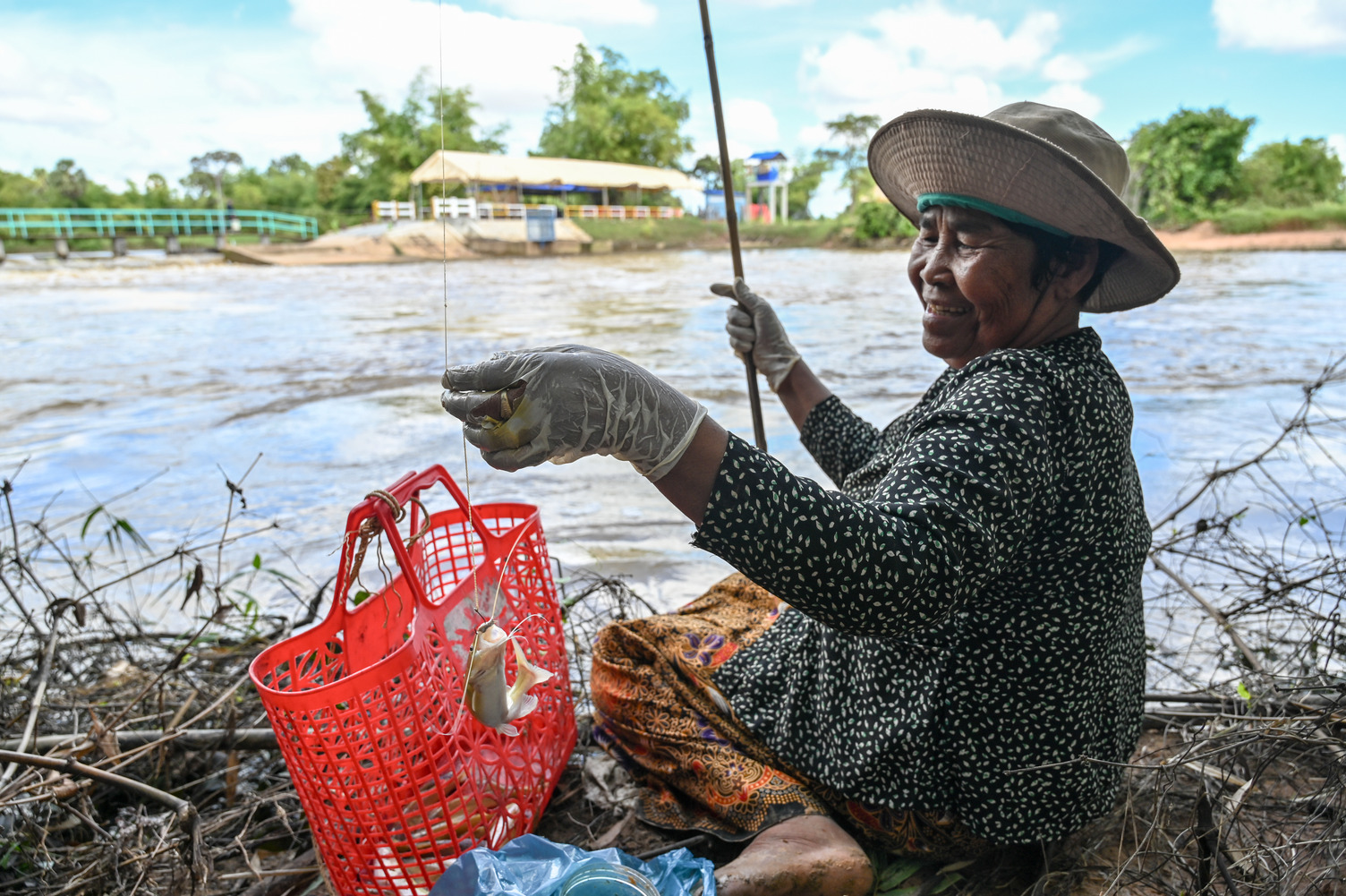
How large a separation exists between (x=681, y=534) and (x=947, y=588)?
2788 mm

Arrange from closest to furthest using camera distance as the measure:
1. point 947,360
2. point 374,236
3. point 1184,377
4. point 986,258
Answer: point 986,258 → point 947,360 → point 1184,377 → point 374,236

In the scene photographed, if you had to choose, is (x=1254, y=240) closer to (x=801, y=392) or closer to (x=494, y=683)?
(x=801, y=392)

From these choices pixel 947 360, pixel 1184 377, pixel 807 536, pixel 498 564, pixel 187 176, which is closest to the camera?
pixel 807 536

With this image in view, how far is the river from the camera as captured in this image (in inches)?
163

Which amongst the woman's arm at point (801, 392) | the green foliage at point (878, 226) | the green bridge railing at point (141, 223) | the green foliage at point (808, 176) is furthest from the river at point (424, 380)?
the green foliage at point (808, 176)

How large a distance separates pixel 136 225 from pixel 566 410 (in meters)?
33.2

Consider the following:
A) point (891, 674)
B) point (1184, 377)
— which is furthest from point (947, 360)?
point (1184, 377)

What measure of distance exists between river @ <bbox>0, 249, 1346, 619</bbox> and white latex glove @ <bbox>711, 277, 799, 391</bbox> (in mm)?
1175

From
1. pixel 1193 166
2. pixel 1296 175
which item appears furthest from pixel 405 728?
pixel 1296 175

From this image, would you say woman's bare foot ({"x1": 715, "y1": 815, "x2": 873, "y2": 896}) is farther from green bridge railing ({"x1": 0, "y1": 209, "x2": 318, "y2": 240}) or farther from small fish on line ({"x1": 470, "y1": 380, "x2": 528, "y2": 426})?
green bridge railing ({"x1": 0, "y1": 209, "x2": 318, "y2": 240})

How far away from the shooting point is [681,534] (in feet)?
12.4

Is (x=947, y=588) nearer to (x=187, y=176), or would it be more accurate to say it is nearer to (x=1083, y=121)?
(x=1083, y=121)

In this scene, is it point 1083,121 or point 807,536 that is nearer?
point 807,536

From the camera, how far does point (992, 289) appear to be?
1343 millimetres
